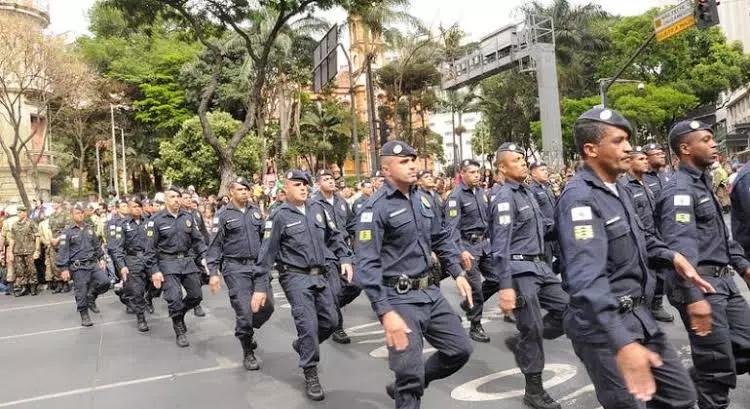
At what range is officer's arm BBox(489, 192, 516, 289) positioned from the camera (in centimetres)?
532

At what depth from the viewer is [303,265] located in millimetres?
6203

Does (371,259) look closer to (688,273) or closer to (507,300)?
(507,300)

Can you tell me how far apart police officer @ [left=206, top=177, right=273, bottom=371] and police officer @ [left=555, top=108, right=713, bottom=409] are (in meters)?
4.36

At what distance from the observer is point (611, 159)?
330cm

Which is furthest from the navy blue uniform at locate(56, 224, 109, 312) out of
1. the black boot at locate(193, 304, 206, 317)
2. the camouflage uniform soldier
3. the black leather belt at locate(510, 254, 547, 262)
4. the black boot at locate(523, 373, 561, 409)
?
the black boot at locate(523, 373, 561, 409)

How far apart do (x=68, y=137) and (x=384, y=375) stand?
46.8 meters

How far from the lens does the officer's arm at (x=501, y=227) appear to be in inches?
209

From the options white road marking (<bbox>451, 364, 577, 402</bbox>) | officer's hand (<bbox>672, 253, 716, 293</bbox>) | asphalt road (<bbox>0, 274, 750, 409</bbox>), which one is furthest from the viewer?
asphalt road (<bbox>0, 274, 750, 409</bbox>)

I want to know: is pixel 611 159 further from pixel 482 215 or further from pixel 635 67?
pixel 635 67

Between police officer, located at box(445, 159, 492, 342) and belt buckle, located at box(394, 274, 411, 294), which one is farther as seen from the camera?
police officer, located at box(445, 159, 492, 342)

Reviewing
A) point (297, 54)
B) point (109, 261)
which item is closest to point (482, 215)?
point (109, 261)

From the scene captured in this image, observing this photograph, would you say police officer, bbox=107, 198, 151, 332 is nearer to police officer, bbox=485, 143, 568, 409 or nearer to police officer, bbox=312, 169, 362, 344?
police officer, bbox=312, 169, 362, 344

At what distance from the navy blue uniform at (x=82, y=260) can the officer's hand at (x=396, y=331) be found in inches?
317

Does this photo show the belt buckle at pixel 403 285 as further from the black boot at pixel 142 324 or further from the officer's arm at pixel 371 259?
the black boot at pixel 142 324
